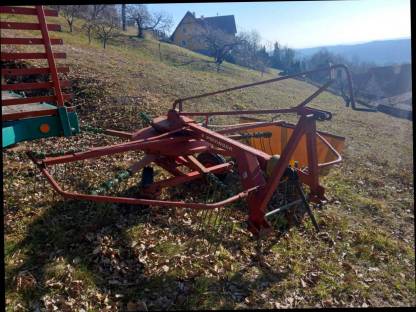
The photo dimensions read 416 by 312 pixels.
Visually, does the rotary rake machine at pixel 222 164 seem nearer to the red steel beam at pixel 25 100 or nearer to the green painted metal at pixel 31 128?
the green painted metal at pixel 31 128

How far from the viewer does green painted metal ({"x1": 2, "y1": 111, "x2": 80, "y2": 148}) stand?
12.2 ft

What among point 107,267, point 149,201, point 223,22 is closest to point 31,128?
point 149,201

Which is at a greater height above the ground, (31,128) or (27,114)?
(27,114)

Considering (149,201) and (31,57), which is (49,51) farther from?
(149,201)

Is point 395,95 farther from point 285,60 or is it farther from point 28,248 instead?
point 28,248

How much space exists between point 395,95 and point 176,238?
36.5 meters

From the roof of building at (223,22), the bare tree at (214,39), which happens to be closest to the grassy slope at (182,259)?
the bare tree at (214,39)

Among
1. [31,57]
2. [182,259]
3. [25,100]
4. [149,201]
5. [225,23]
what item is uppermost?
[225,23]

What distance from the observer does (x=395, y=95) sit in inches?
1347

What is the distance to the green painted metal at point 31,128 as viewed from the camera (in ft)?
12.2

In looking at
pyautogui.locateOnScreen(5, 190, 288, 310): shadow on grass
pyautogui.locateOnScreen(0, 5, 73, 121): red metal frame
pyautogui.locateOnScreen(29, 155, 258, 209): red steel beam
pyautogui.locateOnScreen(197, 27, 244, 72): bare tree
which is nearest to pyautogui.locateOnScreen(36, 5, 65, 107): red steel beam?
pyautogui.locateOnScreen(0, 5, 73, 121): red metal frame

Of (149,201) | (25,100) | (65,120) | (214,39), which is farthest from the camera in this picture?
(214,39)

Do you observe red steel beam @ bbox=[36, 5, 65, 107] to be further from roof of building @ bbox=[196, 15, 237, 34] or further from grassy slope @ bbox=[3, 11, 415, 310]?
roof of building @ bbox=[196, 15, 237, 34]

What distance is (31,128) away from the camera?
3.98m
